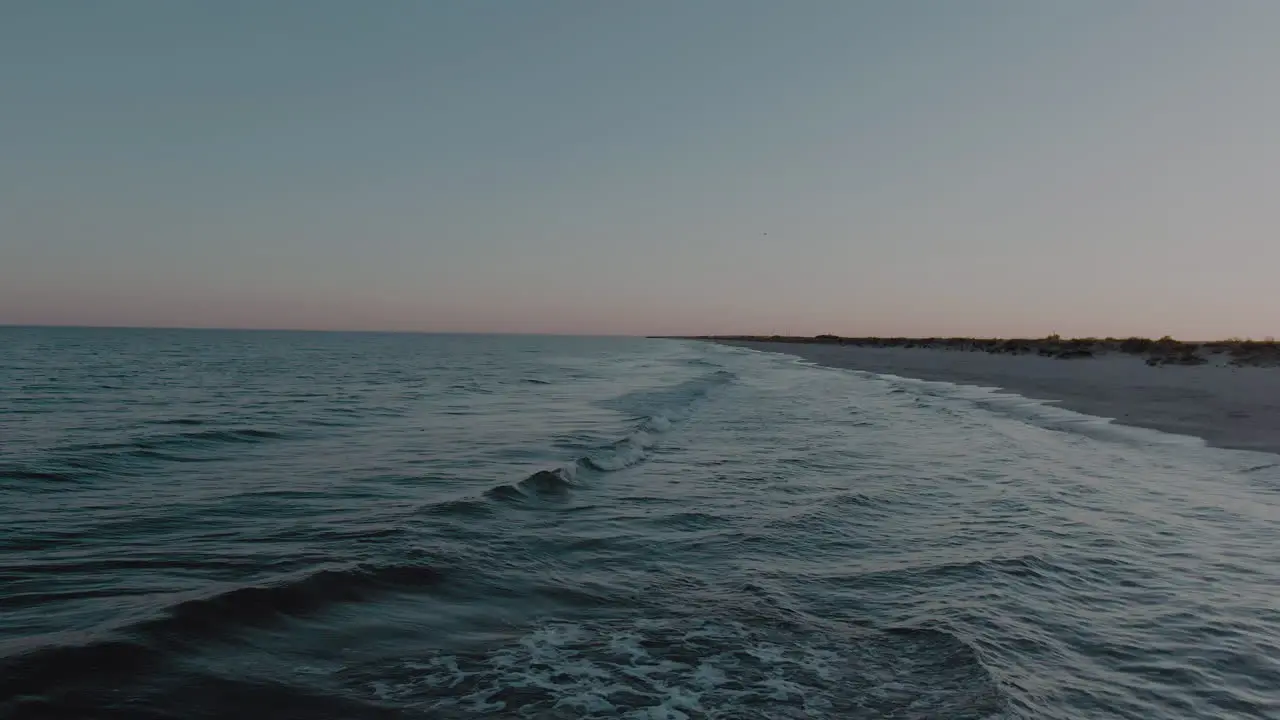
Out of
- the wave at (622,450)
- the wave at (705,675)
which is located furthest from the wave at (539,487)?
the wave at (705,675)

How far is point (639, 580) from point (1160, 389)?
102 feet

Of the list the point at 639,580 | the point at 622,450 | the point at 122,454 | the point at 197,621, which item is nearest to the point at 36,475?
the point at 122,454

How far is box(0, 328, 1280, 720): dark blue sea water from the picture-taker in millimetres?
5863

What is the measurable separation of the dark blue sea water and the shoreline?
3.77 m

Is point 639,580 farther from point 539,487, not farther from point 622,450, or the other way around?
point 622,450

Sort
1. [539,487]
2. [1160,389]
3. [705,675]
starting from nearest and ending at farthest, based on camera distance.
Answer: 1. [705,675]
2. [539,487]
3. [1160,389]

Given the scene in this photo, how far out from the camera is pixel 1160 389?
3181cm

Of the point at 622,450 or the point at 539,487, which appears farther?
the point at 622,450

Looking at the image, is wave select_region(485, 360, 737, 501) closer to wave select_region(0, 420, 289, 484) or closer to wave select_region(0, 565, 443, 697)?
wave select_region(0, 565, 443, 697)

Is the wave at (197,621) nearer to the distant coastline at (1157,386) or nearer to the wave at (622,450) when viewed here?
the wave at (622,450)

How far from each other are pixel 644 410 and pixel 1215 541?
21369mm

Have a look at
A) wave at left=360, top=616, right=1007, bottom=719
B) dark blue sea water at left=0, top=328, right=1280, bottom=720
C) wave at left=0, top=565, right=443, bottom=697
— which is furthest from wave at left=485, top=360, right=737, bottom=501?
wave at left=360, top=616, right=1007, bottom=719

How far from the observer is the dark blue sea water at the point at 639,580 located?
5.86m

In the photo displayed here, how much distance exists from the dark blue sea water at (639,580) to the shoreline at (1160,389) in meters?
3.77
